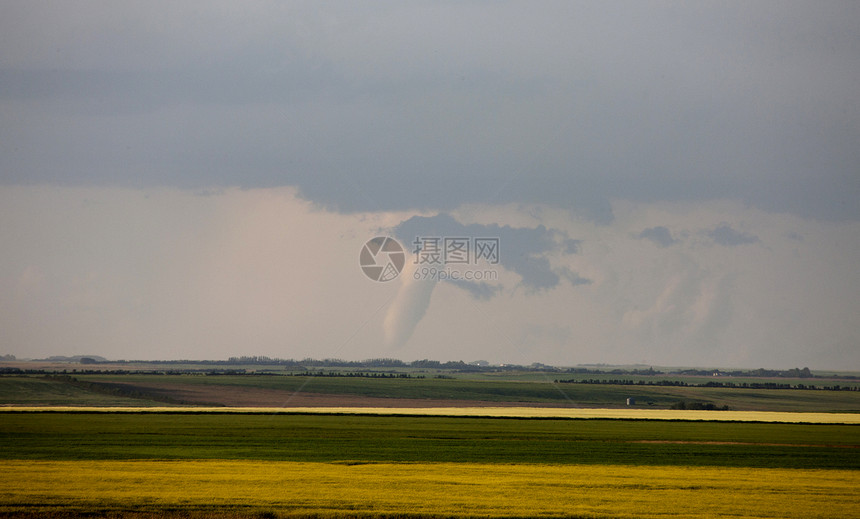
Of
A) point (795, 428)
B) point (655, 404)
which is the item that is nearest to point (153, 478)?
point (795, 428)

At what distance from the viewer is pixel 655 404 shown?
173875 mm

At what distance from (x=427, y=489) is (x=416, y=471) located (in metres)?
6.44

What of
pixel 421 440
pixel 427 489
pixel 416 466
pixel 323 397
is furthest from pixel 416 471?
pixel 323 397

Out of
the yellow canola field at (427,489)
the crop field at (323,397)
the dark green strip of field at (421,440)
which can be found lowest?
the yellow canola field at (427,489)

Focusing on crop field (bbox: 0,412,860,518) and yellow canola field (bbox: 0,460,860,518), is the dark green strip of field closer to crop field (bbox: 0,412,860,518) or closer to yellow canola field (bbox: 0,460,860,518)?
crop field (bbox: 0,412,860,518)

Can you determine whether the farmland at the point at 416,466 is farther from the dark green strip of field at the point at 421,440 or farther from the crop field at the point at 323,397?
the crop field at the point at 323,397

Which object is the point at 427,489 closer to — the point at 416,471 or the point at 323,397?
the point at 416,471

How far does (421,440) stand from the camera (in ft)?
228

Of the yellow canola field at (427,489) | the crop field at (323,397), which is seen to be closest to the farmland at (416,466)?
the yellow canola field at (427,489)

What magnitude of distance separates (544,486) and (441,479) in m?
5.67

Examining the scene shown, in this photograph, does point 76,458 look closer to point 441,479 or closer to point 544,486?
point 441,479

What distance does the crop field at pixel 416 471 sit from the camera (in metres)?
38.8

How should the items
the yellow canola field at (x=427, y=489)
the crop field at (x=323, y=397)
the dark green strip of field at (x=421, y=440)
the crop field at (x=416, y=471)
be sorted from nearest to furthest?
the yellow canola field at (x=427, y=489) → the crop field at (x=416, y=471) → the dark green strip of field at (x=421, y=440) → the crop field at (x=323, y=397)

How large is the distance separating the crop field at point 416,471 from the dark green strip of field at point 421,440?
189 millimetres
